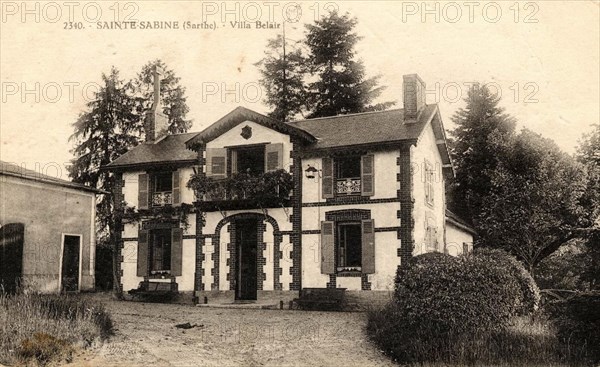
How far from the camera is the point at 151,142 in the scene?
Result: 83.5ft

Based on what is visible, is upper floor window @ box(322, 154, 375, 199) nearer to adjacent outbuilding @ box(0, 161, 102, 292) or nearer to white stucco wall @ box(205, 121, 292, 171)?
white stucco wall @ box(205, 121, 292, 171)

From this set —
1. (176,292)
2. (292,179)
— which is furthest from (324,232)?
(176,292)

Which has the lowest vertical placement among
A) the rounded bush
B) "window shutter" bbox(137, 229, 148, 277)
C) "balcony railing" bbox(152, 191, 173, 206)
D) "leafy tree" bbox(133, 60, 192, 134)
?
the rounded bush

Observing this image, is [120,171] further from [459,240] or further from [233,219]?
[459,240]

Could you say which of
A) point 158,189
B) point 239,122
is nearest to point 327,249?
point 239,122

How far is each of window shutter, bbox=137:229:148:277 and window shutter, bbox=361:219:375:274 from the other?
319 inches

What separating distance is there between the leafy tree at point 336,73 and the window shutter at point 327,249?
17.3 meters

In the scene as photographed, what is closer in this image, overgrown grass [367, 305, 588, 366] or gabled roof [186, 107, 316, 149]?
overgrown grass [367, 305, 588, 366]

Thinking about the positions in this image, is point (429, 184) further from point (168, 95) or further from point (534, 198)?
point (168, 95)

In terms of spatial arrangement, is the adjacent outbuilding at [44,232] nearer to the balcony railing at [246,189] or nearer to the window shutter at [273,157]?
the balcony railing at [246,189]

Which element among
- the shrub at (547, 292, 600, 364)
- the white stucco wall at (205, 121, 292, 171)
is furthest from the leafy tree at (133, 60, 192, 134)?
the shrub at (547, 292, 600, 364)

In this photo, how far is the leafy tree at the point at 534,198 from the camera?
23.6m

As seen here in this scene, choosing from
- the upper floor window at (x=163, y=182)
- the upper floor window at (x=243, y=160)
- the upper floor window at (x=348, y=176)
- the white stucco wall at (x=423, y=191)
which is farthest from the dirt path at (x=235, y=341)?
the upper floor window at (x=163, y=182)

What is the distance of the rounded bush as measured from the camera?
12453 mm
